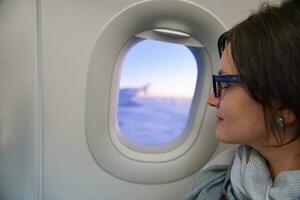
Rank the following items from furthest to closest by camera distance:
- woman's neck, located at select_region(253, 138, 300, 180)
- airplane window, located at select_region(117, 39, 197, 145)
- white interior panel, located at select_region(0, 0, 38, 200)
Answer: airplane window, located at select_region(117, 39, 197, 145) → white interior panel, located at select_region(0, 0, 38, 200) → woman's neck, located at select_region(253, 138, 300, 180)

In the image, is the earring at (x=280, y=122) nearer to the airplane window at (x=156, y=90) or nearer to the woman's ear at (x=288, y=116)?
the woman's ear at (x=288, y=116)

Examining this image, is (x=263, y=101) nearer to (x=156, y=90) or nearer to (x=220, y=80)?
(x=220, y=80)

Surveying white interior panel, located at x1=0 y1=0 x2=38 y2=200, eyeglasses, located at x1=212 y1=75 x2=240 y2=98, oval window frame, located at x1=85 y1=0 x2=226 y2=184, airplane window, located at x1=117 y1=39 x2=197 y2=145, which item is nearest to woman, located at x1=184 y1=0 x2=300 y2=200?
eyeglasses, located at x1=212 y1=75 x2=240 y2=98

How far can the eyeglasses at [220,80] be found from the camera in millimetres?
913

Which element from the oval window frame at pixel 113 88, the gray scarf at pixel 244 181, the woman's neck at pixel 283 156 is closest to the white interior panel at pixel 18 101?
the oval window frame at pixel 113 88

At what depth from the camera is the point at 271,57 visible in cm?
85

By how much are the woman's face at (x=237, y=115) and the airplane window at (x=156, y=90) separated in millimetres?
469

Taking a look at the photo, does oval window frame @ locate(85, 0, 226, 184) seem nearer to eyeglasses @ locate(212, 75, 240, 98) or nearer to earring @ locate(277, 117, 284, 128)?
eyeglasses @ locate(212, 75, 240, 98)

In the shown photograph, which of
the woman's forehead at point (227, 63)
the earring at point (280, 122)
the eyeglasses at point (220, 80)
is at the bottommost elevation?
the earring at point (280, 122)

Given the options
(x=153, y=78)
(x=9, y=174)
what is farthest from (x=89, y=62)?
(x=9, y=174)

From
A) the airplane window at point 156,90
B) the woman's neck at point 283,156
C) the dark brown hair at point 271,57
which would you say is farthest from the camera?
the airplane window at point 156,90

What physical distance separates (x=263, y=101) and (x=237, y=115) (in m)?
0.08

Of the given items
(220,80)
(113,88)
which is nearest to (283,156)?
(220,80)

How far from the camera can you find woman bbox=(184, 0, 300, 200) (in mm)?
852
